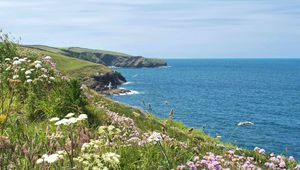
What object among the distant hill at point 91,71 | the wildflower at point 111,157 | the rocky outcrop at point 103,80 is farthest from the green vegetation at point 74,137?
the distant hill at point 91,71

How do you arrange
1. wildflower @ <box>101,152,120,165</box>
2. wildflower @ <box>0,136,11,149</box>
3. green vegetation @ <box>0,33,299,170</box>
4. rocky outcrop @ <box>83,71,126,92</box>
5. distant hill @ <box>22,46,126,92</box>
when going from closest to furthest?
wildflower @ <box>101,152,120,165</box>, wildflower @ <box>0,136,11,149</box>, green vegetation @ <box>0,33,299,170</box>, rocky outcrop @ <box>83,71,126,92</box>, distant hill @ <box>22,46,126,92</box>

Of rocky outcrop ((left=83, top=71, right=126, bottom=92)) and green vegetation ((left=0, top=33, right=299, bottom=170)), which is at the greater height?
green vegetation ((left=0, top=33, right=299, bottom=170))

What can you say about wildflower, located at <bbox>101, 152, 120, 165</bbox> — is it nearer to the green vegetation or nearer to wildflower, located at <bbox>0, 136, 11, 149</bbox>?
the green vegetation

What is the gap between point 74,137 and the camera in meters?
5.06

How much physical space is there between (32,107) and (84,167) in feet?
23.8

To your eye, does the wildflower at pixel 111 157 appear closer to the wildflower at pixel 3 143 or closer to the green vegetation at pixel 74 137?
the green vegetation at pixel 74 137

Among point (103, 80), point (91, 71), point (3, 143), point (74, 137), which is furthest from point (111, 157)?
point (91, 71)

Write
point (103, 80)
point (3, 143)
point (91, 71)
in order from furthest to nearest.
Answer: point (91, 71), point (103, 80), point (3, 143)

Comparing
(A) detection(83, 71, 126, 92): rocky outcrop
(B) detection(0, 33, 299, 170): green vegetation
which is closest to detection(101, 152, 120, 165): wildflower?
(B) detection(0, 33, 299, 170): green vegetation

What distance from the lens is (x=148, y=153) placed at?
24.7 ft

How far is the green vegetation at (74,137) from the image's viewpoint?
4.86m

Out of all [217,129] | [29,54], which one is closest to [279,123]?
[217,129]

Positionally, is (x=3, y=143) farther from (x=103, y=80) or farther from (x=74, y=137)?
(x=103, y=80)

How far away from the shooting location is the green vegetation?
4.86 m
